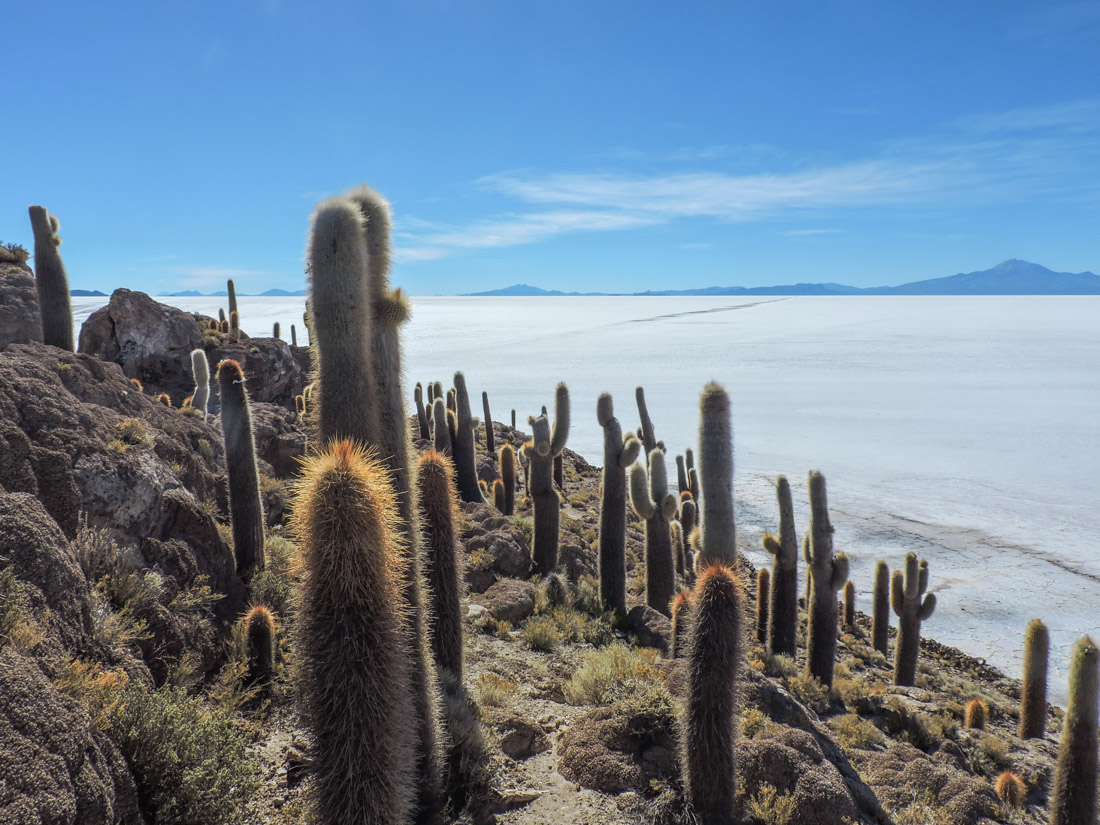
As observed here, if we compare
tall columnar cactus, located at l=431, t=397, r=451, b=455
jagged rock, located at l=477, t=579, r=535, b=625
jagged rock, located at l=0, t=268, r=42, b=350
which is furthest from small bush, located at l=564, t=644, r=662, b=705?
jagged rock, located at l=0, t=268, r=42, b=350

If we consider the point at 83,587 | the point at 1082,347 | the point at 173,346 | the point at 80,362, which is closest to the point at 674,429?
the point at 173,346

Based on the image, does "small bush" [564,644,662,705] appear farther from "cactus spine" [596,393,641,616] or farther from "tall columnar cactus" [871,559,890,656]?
"tall columnar cactus" [871,559,890,656]

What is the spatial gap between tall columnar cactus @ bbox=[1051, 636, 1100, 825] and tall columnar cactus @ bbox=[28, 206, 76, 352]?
17.4 meters

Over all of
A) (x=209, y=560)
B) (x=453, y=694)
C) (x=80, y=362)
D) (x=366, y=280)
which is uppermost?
(x=366, y=280)

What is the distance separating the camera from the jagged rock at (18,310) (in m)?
15.8

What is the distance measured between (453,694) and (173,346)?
1923 centimetres

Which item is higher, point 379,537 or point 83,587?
point 379,537

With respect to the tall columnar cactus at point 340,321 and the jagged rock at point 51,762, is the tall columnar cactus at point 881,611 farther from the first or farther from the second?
the jagged rock at point 51,762

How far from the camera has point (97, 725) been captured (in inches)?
140

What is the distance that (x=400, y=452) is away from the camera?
5637 millimetres

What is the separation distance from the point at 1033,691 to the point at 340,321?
550 inches

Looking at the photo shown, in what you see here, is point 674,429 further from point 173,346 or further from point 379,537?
point 379,537

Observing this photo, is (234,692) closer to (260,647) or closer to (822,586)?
(260,647)

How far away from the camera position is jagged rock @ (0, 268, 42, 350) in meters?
15.8
